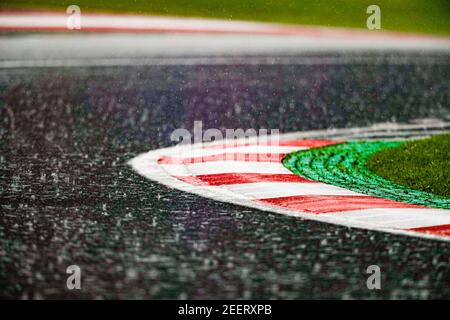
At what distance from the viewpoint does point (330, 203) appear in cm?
887

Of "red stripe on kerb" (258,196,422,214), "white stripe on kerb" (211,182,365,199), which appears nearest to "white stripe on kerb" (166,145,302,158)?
"white stripe on kerb" (211,182,365,199)

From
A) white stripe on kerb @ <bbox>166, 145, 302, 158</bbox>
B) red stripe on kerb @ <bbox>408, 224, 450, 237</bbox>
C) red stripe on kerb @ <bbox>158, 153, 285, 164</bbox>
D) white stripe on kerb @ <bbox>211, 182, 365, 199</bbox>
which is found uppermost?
white stripe on kerb @ <bbox>166, 145, 302, 158</bbox>

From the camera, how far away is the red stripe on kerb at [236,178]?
9781mm

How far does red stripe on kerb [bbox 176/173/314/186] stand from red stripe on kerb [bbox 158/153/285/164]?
78 cm

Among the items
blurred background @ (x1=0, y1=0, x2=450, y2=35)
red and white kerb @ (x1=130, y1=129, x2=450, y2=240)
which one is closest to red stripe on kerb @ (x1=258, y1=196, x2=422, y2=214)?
red and white kerb @ (x1=130, y1=129, x2=450, y2=240)

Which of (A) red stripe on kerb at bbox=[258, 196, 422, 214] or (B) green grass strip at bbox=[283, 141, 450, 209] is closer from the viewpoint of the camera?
(A) red stripe on kerb at bbox=[258, 196, 422, 214]

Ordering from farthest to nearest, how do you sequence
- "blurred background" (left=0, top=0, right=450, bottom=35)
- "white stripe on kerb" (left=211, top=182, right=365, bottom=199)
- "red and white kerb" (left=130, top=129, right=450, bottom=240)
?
"blurred background" (left=0, top=0, right=450, bottom=35)
"white stripe on kerb" (left=211, top=182, right=365, bottom=199)
"red and white kerb" (left=130, top=129, right=450, bottom=240)

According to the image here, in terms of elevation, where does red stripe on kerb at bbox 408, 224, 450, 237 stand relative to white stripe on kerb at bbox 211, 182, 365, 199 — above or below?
below

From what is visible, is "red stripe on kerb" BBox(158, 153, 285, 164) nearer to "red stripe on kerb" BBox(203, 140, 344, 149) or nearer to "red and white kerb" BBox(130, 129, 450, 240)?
"red and white kerb" BBox(130, 129, 450, 240)

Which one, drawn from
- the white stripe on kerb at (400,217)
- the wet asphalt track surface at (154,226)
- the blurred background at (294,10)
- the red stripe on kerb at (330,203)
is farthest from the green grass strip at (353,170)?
the blurred background at (294,10)

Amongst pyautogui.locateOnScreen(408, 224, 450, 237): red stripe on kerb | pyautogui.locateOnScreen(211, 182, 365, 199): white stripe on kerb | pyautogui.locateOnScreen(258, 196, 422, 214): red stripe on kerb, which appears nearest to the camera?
pyautogui.locateOnScreen(408, 224, 450, 237): red stripe on kerb

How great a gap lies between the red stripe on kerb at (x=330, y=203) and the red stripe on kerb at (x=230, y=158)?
72.3 inches

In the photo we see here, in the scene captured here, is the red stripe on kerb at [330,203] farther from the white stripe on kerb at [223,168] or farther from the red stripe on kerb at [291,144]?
the red stripe on kerb at [291,144]

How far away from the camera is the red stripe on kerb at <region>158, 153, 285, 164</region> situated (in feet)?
35.7
